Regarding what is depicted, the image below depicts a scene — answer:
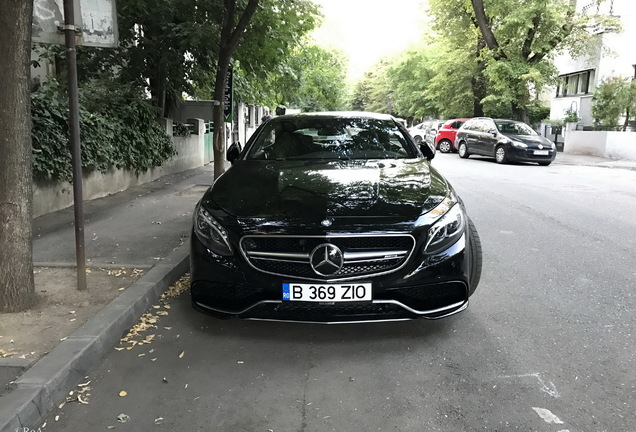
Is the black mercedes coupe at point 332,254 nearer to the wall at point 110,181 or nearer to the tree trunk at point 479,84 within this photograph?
the wall at point 110,181

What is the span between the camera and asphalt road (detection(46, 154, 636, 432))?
107 inches

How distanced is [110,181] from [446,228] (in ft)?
24.5

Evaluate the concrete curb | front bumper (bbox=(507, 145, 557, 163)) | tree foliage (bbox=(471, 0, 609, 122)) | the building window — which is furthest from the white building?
the concrete curb

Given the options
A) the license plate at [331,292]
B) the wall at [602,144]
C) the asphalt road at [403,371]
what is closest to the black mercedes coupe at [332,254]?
the license plate at [331,292]

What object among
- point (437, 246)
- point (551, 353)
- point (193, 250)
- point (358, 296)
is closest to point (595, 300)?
point (551, 353)

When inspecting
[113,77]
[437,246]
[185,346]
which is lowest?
[185,346]

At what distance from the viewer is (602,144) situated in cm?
2183

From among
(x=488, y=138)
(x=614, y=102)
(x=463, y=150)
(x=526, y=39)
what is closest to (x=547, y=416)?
(x=488, y=138)

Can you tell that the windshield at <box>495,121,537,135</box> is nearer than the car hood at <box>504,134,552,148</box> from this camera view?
No

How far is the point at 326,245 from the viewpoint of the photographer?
127 inches

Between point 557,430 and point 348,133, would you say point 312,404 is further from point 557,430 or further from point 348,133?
point 348,133

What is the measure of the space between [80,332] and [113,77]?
9250 millimetres

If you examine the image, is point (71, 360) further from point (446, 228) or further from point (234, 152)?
point (234, 152)

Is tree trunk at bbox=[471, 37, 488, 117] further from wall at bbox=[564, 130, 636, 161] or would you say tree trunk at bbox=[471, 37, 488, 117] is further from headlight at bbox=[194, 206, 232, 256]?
headlight at bbox=[194, 206, 232, 256]
